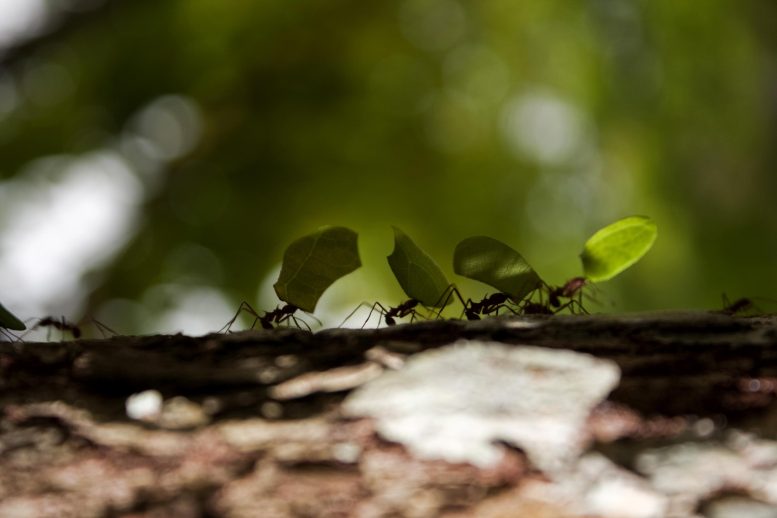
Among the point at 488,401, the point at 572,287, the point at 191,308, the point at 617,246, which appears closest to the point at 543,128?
the point at 191,308

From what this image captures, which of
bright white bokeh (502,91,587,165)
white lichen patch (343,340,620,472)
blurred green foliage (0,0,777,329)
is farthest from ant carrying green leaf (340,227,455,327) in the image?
bright white bokeh (502,91,587,165)

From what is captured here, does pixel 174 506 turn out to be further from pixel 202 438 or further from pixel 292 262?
pixel 292 262

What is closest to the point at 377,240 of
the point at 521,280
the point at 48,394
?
the point at 521,280

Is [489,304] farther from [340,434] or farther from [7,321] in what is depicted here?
[7,321]

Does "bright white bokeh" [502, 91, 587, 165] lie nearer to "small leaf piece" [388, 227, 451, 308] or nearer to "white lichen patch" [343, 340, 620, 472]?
"small leaf piece" [388, 227, 451, 308]

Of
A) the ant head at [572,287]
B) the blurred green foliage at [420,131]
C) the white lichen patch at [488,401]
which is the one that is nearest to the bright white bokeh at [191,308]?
the blurred green foliage at [420,131]

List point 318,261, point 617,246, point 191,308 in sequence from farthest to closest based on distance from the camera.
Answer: point 191,308 < point 617,246 < point 318,261

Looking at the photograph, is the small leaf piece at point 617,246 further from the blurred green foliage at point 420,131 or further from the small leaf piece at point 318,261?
the blurred green foliage at point 420,131
